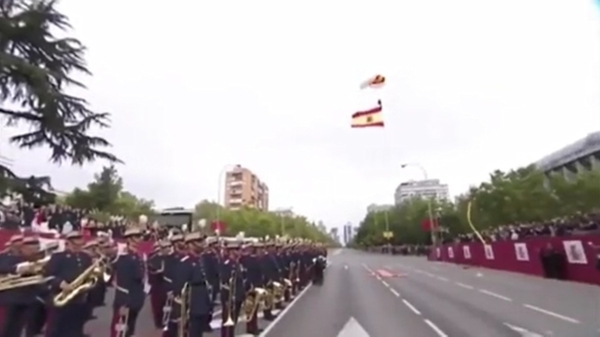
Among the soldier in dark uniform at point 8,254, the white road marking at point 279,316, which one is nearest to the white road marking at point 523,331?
the white road marking at point 279,316

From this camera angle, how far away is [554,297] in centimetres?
1977

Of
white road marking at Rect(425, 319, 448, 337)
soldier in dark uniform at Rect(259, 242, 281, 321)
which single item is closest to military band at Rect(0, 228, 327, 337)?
soldier in dark uniform at Rect(259, 242, 281, 321)

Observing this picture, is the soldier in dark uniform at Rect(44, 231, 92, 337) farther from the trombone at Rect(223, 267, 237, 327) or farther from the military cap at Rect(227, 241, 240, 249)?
the military cap at Rect(227, 241, 240, 249)

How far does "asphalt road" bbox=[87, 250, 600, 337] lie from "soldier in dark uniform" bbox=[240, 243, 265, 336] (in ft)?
0.86

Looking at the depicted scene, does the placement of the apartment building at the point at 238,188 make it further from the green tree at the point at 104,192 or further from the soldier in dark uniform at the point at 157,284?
the soldier in dark uniform at the point at 157,284

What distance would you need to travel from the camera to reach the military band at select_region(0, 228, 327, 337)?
7.92 metres

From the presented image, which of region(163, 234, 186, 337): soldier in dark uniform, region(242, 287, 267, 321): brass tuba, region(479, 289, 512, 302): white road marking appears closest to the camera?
region(163, 234, 186, 337): soldier in dark uniform

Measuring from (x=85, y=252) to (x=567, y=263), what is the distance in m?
23.4

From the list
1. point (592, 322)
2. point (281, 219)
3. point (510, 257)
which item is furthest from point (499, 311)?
point (281, 219)

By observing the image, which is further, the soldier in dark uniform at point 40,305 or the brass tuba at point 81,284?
the soldier in dark uniform at point 40,305

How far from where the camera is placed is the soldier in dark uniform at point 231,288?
11.2 m

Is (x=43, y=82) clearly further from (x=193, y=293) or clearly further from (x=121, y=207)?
(x=121, y=207)

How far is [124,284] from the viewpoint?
34.7 feet

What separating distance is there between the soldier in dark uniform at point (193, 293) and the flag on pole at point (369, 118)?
2130 cm
